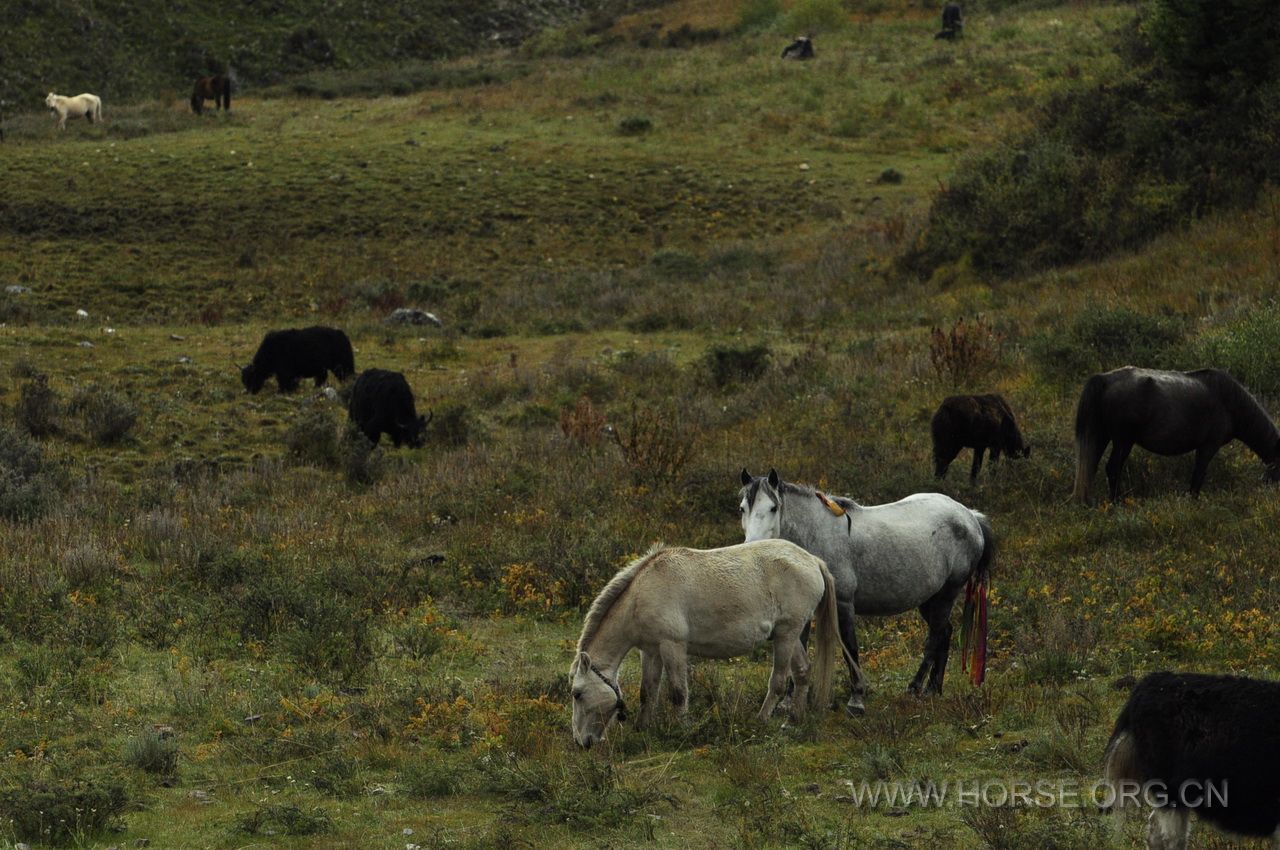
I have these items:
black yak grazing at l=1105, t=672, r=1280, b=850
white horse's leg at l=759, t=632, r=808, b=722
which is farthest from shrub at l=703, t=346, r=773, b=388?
black yak grazing at l=1105, t=672, r=1280, b=850

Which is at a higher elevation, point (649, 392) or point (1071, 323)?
point (1071, 323)

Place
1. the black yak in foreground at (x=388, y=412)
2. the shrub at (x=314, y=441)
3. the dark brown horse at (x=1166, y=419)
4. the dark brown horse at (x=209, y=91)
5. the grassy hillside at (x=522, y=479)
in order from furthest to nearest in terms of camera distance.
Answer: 1. the dark brown horse at (x=209, y=91)
2. the black yak in foreground at (x=388, y=412)
3. the shrub at (x=314, y=441)
4. the dark brown horse at (x=1166, y=419)
5. the grassy hillside at (x=522, y=479)

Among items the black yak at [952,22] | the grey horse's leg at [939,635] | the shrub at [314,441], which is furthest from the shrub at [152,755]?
the black yak at [952,22]

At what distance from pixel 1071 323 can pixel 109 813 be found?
49.8 ft

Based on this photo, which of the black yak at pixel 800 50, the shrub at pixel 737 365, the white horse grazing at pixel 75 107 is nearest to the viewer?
the shrub at pixel 737 365

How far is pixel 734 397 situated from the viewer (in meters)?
19.5

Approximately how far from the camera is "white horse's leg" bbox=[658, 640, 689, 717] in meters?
8.29

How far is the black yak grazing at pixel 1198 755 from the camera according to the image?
5477 mm

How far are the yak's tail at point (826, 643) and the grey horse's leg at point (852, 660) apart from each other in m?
0.11

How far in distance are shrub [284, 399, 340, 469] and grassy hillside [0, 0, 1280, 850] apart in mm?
171

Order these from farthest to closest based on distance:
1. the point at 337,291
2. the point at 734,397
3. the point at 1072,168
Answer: the point at 337,291, the point at 1072,168, the point at 734,397

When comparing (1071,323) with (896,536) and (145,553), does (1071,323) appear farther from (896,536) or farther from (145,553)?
(145,553)

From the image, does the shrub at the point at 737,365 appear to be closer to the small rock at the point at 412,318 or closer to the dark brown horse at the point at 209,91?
the small rock at the point at 412,318

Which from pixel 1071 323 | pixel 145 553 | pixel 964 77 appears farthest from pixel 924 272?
pixel 964 77
